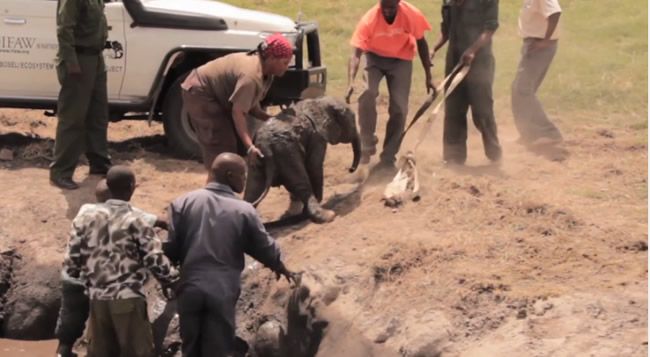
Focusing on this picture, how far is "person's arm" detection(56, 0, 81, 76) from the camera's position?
31.8 ft

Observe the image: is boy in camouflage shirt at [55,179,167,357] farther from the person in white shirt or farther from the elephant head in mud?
the person in white shirt

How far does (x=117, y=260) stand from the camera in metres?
6.79

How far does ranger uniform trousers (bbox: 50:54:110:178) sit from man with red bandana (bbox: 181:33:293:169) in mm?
1127

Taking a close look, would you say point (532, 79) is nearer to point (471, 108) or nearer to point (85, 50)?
point (471, 108)

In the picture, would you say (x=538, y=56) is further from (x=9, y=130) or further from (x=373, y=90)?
(x=9, y=130)

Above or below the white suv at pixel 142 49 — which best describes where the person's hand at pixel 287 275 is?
below

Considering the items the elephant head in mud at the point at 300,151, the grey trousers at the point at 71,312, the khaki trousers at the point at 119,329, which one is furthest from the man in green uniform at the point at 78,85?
the khaki trousers at the point at 119,329

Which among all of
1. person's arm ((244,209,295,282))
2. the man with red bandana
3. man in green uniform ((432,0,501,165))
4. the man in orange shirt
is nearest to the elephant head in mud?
the man with red bandana

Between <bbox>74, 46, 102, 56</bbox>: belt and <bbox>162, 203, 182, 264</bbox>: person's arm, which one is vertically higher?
<bbox>74, 46, 102, 56</bbox>: belt

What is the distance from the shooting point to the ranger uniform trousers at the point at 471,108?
Answer: 34.2 ft

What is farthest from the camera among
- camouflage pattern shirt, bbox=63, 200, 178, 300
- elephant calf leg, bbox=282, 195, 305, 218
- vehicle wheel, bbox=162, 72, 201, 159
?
vehicle wheel, bbox=162, 72, 201, 159

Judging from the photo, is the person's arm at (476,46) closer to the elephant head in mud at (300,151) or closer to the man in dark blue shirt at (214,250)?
the elephant head in mud at (300,151)

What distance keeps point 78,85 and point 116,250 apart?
11.6 ft

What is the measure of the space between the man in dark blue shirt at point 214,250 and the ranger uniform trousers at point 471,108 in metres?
3.98
